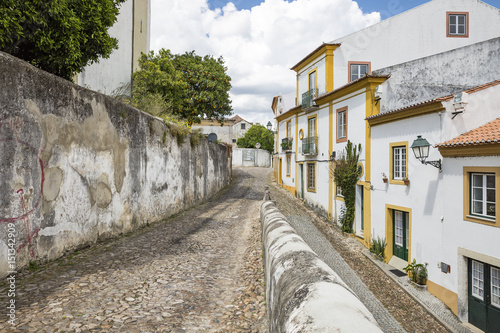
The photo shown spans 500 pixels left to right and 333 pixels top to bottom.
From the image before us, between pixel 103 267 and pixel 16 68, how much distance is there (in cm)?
355

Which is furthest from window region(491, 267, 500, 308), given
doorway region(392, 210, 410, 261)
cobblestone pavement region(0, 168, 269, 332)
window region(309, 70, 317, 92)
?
window region(309, 70, 317, 92)

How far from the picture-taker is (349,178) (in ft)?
54.6

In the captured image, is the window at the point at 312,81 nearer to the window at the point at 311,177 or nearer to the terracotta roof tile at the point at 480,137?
the window at the point at 311,177

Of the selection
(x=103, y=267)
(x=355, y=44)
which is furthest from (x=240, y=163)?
(x=103, y=267)

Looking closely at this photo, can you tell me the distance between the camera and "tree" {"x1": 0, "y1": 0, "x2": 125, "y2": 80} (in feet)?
18.4

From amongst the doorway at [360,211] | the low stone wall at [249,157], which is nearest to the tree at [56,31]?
the doorway at [360,211]

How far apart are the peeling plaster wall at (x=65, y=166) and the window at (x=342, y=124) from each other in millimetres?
11069

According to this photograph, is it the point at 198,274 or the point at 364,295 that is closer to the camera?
the point at 198,274

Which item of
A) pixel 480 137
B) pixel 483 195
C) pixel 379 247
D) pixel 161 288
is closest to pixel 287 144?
pixel 379 247

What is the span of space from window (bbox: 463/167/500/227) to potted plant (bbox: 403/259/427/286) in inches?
113

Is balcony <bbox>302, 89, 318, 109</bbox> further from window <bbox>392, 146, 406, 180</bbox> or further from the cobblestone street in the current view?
the cobblestone street

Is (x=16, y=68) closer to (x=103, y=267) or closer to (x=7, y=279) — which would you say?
(x=7, y=279)

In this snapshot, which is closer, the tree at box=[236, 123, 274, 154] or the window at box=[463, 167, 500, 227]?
the window at box=[463, 167, 500, 227]

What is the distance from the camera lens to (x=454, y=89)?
15.7 m
